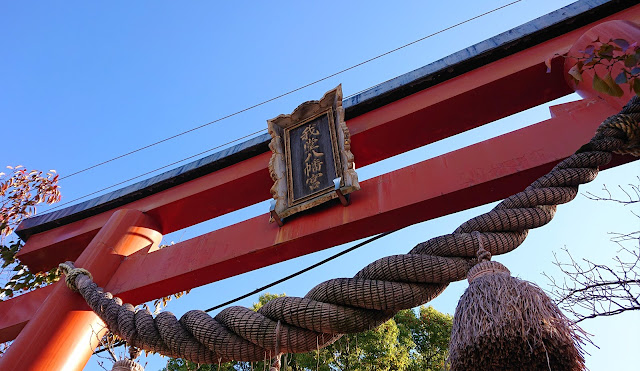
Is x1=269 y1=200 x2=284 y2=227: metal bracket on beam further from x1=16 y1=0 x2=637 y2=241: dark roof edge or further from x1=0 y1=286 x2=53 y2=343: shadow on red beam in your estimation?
x1=0 y1=286 x2=53 y2=343: shadow on red beam

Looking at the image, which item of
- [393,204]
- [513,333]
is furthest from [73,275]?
[513,333]

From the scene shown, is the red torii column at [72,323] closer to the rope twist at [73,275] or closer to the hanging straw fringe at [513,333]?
the rope twist at [73,275]

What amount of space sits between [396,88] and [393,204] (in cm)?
117

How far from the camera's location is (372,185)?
353cm

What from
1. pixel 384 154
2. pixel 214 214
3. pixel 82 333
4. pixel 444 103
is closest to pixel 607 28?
pixel 444 103

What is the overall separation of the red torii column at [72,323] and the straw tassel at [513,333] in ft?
8.11

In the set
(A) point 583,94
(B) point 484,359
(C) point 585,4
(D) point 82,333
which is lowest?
(B) point 484,359

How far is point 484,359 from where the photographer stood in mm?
1670

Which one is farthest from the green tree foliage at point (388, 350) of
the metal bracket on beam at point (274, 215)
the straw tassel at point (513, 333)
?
the straw tassel at point (513, 333)

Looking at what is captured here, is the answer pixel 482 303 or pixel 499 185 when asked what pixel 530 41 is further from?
pixel 482 303

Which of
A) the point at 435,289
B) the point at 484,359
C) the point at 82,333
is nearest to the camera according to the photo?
the point at 484,359

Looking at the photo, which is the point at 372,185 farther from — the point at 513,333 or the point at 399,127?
the point at 513,333

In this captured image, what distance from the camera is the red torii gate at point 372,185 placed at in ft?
10.5

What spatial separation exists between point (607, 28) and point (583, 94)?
0.42 metres
